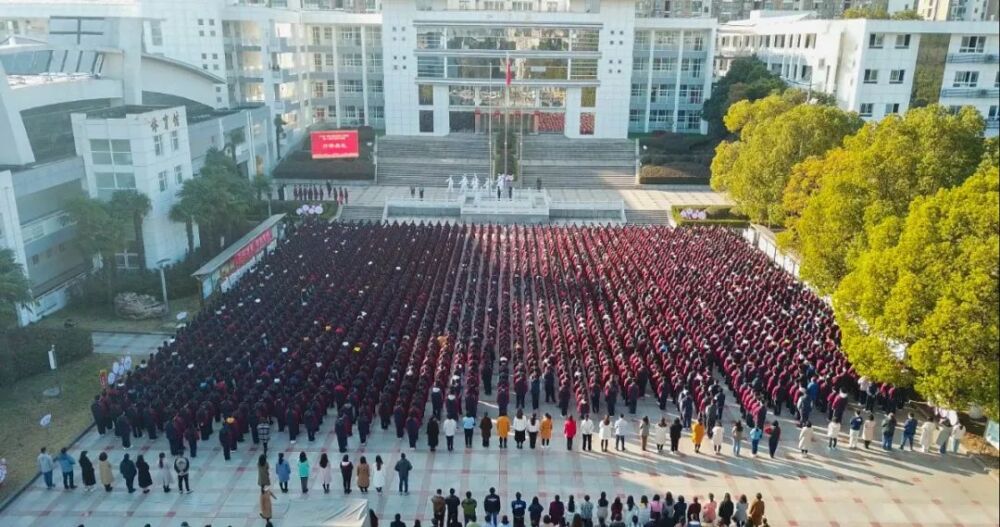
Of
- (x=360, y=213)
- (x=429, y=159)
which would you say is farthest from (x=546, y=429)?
(x=429, y=159)

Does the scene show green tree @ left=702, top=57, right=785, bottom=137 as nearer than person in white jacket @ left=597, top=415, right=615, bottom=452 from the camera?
No

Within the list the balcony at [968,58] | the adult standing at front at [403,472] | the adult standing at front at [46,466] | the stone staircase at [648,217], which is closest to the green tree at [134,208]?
the adult standing at front at [46,466]

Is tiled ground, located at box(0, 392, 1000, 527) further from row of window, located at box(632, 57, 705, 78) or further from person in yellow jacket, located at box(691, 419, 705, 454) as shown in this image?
row of window, located at box(632, 57, 705, 78)

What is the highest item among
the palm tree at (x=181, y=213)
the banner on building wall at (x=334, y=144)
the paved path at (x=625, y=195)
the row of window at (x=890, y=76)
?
the row of window at (x=890, y=76)

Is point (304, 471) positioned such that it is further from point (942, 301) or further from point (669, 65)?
point (669, 65)

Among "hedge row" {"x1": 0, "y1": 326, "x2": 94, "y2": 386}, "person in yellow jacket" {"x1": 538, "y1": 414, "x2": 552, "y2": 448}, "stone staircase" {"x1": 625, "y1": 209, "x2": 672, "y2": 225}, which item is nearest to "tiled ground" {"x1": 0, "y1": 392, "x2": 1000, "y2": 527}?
"person in yellow jacket" {"x1": 538, "y1": 414, "x2": 552, "y2": 448}

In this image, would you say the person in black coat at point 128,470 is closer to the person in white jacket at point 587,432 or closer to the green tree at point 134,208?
the person in white jacket at point 587,432

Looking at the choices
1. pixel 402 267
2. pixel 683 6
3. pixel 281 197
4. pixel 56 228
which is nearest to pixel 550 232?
pixel 402 267
